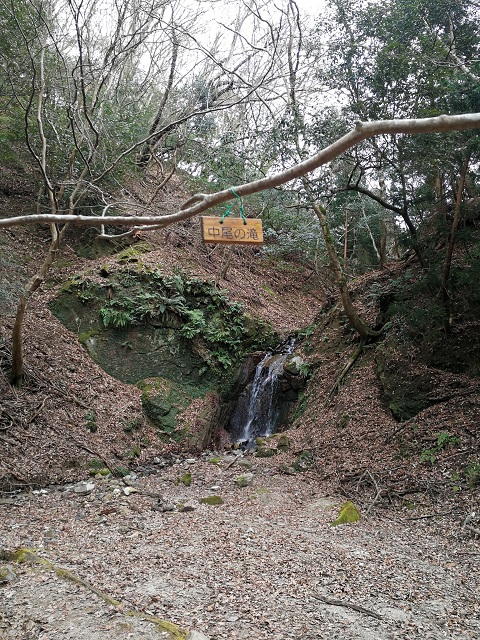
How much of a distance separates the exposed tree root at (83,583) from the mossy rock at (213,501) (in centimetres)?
278

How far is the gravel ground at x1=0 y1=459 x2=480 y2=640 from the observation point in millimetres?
3375

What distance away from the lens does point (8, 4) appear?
30.6 ft

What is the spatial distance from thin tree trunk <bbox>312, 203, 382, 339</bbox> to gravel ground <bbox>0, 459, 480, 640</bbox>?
410 cm

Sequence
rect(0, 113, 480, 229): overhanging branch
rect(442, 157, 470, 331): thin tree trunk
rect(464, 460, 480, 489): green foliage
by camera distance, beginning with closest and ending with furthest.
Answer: rect(0, 113, 480, 229): overhanging branch → rect(464, 460, 480, 489): green foliage → rect(442, 157, 470, 331): thin tree trunk

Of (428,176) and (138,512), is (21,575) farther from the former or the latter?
(428,176)

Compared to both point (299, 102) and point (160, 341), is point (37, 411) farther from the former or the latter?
point (299, 102)

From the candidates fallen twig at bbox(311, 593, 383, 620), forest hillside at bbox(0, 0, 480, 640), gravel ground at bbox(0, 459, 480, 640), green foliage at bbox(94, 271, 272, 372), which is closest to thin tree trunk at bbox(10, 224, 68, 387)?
forest hillside at bbox(0, 0, 480, 640)

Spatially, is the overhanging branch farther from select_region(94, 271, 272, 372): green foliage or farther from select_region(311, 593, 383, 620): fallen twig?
select_region(94, 271, 272, 372): green foliage

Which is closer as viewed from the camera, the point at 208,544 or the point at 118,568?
the point at 118,568

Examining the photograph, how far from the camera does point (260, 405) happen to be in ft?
38.9

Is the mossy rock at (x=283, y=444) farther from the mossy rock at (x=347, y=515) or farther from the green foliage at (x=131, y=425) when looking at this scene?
the mossy rock at (x=347, y=515)

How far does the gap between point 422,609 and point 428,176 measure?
8199mm

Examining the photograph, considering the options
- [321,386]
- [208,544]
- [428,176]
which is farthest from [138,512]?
[428,176]

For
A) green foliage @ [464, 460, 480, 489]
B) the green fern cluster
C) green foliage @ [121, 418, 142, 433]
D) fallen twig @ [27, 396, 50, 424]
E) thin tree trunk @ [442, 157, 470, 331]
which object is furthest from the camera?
the green fern cluster
